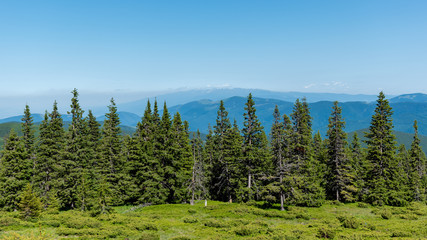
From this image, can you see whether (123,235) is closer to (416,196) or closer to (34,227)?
(34,227)

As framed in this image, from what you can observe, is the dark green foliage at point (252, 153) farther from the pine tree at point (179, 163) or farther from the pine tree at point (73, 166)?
the pine tree at point (73, 166)

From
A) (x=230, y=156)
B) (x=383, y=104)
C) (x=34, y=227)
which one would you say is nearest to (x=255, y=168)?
(x=230, y=156)

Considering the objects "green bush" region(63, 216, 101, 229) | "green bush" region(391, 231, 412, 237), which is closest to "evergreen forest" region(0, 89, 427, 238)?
"green bush" region(63, 216, 101, 229)

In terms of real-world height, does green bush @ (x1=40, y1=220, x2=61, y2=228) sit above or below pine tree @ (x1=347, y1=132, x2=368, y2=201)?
above

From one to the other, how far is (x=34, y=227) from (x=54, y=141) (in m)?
23.8

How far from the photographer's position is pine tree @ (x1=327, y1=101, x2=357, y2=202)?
44.8 metres

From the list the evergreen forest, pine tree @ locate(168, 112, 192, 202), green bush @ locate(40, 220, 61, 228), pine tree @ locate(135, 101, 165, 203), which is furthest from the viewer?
pine tree @ locate(168, 112, 192, 202)

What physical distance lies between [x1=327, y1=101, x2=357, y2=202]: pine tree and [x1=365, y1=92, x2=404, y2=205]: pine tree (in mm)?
3139

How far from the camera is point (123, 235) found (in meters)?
22.7

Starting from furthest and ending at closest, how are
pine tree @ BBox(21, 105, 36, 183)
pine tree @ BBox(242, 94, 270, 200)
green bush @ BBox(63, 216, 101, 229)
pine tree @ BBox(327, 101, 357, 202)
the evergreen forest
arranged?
pine tree @ BBox(327, 101, 357, 202), pine tree @ BBox(21, 105, 36, 183), pine tree @ BBox(242, 94, 270, 200), the evergreen forest, green bush @ BBox(63, 216, 101, 229)

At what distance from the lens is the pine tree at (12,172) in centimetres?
3884

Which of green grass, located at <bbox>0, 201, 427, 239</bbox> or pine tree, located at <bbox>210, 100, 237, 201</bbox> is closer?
green grass, located at <bbox>0, 201, 427, 239</bbox>

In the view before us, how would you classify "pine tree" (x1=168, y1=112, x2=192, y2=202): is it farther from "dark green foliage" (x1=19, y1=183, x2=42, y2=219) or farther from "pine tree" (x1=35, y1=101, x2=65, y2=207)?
"dark green foliage" (x1=19, y1=183, x2=42, y2=219)

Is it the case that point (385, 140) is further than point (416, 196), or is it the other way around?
point (416, 196)
